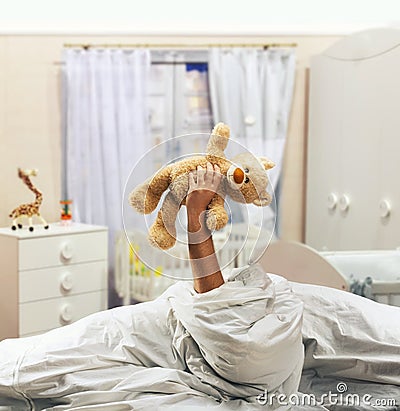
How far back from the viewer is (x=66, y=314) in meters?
3.79

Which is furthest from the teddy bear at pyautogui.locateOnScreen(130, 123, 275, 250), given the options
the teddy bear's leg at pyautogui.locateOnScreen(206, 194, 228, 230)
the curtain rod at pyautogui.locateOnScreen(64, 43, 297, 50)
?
the curtain rod at pyautogui.locateOnScreen(64, 43, 297, 50)

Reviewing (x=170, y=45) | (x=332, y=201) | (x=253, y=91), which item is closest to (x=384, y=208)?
(x=332, y=201)

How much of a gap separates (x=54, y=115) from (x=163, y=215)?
8.08ft

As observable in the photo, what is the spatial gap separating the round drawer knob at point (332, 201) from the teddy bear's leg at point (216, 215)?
2190 millimetres

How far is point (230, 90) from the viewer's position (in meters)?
4.13

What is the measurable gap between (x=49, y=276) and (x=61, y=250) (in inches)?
5.3

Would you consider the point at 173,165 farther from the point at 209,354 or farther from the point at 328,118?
the point at 328,118

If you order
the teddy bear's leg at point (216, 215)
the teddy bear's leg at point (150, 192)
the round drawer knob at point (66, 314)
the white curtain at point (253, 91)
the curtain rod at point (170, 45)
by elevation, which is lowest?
the round drawer knob at point (66, 314)

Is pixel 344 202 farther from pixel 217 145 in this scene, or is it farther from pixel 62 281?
pixel 217 145

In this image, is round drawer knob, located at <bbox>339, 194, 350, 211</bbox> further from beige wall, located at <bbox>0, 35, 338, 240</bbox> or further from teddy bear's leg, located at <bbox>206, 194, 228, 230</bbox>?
teddy bear's leg, located at <bbox>206, 194, 228, 230</bbox>

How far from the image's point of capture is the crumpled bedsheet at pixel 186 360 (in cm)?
160

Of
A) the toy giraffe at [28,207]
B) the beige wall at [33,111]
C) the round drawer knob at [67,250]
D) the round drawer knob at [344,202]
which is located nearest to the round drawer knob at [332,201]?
the round drawer knob at [344,202]

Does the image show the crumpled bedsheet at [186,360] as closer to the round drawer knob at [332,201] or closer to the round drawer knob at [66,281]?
the round drawer knob at [66,281]

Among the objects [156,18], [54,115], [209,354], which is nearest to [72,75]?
[54,115]
